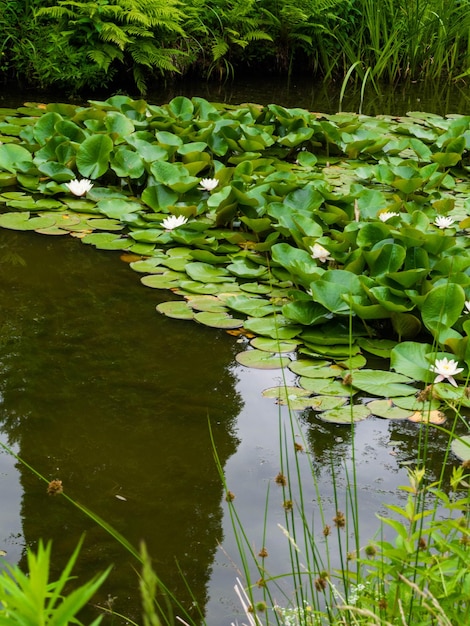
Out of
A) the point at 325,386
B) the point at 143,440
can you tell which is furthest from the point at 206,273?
the point at 143,440

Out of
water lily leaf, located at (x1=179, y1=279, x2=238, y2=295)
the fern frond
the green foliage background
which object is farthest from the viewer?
the fern frond

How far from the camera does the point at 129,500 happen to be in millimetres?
1755

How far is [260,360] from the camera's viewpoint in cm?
239

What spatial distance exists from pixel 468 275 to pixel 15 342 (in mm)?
1526

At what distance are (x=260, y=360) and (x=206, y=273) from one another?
63 centimetres

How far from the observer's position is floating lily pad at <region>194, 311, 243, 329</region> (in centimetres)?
259

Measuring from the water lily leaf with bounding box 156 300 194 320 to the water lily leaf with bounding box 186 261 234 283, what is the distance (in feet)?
0.61

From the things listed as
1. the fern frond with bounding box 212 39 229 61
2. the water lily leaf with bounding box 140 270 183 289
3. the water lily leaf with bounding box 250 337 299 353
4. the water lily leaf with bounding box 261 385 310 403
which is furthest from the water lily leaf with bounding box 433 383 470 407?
the fern frond with bounding box 212 39 229 61

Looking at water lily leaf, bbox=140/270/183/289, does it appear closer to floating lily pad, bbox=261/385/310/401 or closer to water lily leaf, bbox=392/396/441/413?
floating lily pad, bbox=261/385/310/401

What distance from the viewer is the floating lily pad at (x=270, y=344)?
2.46 m

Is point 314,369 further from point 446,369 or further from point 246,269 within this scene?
point 246,269

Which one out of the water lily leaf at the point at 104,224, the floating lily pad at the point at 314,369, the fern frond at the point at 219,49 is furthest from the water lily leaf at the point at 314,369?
the fern frond at the point at 219,49

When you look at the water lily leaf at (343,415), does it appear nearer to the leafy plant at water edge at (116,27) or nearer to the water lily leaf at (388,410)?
the water lily leaf at (388,410)

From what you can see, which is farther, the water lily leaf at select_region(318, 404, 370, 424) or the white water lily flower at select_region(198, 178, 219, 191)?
the white water lily flower at select_region(198, 178, 219, 191)
